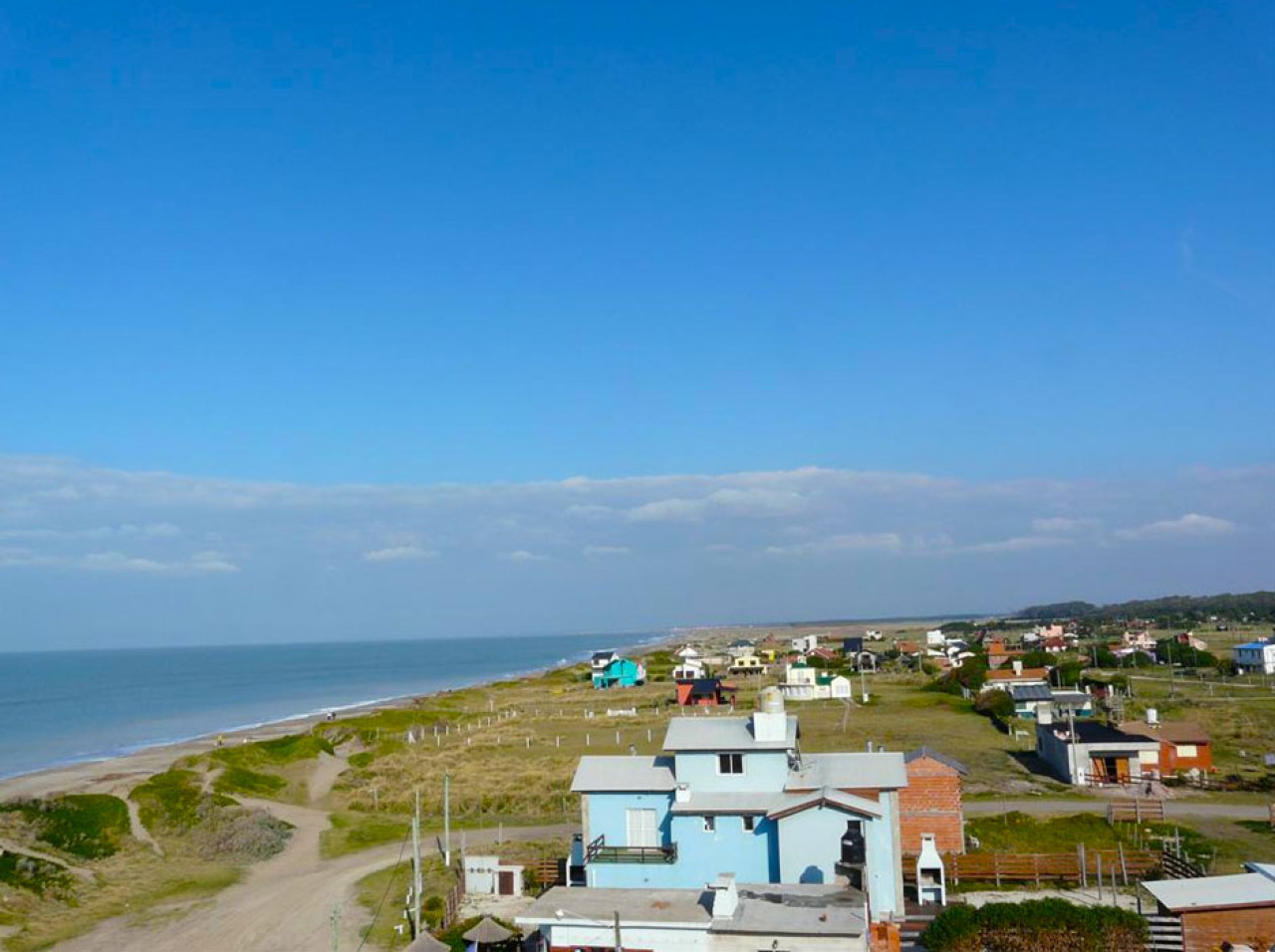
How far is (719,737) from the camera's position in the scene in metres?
29.5

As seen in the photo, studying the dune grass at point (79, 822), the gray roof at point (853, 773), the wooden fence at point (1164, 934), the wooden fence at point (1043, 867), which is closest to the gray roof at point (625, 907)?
the gray roof at point (853, 773)

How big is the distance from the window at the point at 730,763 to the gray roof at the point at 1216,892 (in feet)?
34.1

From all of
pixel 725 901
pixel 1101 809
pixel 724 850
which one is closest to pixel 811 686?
pixel 1101 809

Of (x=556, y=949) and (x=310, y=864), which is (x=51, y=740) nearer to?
(x=310, y=864)

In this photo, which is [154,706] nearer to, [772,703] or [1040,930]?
[772,703]

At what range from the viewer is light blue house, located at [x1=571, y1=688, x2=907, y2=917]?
26.6 metres

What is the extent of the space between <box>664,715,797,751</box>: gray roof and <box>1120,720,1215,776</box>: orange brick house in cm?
2556

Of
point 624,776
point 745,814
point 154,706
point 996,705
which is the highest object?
point 624,776

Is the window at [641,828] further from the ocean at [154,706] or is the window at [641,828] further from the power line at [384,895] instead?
the ocean at [154,706]

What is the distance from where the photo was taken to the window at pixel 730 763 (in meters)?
29.1

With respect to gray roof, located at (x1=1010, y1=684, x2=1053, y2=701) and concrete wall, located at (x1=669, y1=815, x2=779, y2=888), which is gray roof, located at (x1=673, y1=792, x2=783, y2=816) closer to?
concrete wall, located at (x1=669, y1=815, x2=779, y2=888)

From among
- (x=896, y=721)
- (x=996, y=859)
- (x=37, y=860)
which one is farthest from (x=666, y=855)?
(x=896, y=721)

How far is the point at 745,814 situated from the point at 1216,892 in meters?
10.9

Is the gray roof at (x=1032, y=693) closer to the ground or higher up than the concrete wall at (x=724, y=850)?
closer to the ground
